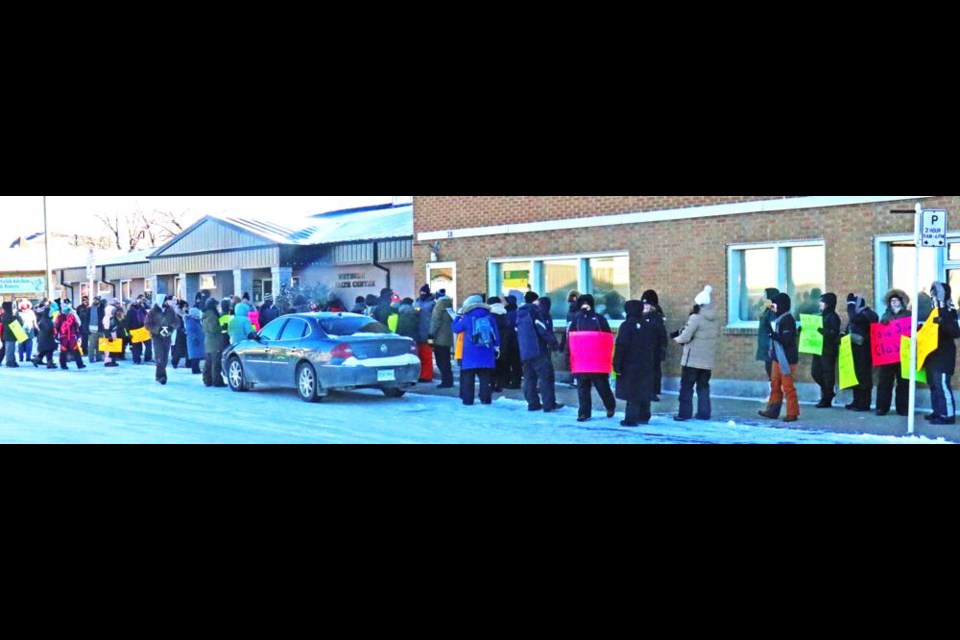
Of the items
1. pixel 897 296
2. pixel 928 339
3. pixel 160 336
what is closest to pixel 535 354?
pixel 897 296

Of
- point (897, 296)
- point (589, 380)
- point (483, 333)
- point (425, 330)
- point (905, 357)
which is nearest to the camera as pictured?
point (905, 357)

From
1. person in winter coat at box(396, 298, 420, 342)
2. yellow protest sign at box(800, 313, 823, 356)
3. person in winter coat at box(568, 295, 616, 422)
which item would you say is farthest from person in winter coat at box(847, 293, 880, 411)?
person in winter coat at box(396, 298, 420, 342)

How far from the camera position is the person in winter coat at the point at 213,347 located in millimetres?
16859

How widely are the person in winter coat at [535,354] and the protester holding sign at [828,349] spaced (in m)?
3.20

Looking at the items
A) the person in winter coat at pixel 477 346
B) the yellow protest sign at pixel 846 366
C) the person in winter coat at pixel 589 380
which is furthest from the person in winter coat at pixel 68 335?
the yellow protest sign at pixel 846 366

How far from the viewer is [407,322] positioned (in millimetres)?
16625

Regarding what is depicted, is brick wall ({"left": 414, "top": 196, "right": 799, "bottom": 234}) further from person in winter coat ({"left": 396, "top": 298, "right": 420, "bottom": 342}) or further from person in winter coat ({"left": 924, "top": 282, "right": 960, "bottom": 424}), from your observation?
person in winter coat ({"left": 924, "top": 282, "right": 960, "bottom": 424})

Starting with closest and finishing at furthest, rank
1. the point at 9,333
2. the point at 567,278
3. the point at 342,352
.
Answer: the point at 342,352 → the point at 567,278 → the point at 9,333

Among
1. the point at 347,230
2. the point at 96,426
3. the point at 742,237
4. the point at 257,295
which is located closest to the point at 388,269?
the point at 347,230

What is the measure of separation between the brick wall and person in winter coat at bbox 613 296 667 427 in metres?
3.19

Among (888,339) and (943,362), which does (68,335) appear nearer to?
(888,339)

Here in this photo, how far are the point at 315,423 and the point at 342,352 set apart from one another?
2.18 m

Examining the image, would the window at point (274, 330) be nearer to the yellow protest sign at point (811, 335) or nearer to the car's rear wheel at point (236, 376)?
the car's rear wheel at point (236, 376)
